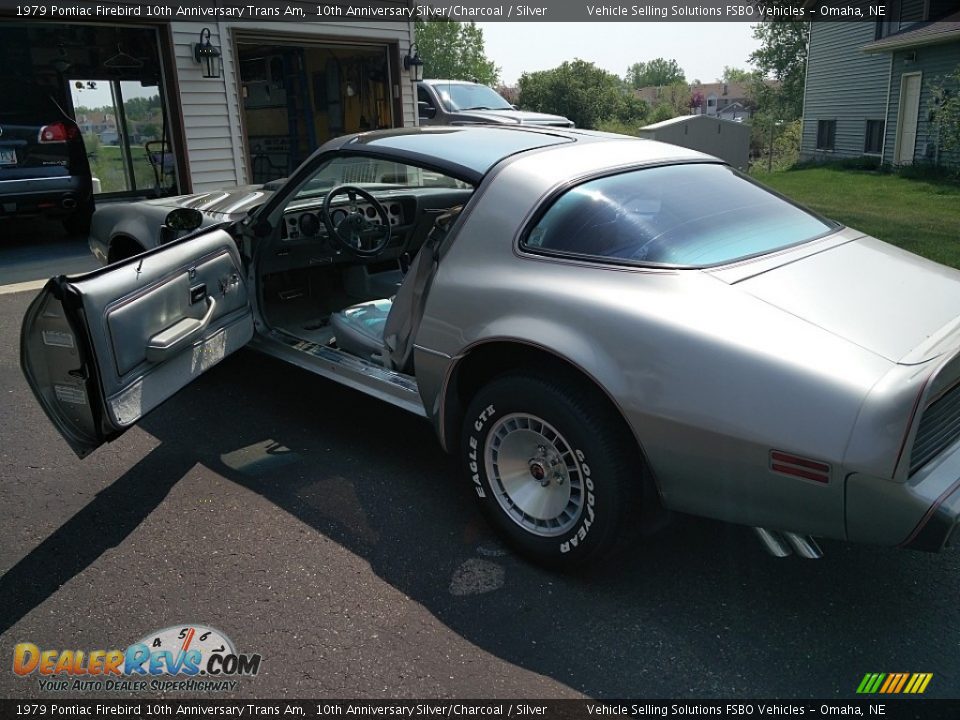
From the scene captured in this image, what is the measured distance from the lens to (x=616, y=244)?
9.47 feet

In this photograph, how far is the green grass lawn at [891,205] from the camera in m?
8.86

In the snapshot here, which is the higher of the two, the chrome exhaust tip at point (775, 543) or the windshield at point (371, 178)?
the windshield at point (371, 178)

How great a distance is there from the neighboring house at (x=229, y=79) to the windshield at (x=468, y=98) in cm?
133

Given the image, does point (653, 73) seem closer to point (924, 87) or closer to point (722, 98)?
point (722, 98)

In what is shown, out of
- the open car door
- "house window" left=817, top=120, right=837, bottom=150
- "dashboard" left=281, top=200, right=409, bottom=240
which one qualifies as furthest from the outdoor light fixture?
"house window" left=817, top=120, right=837, bottom=150

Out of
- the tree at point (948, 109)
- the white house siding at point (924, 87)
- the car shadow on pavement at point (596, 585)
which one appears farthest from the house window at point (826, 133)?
the car shadow on pavement at point (596, 585)

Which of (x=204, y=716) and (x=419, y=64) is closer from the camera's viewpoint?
(x=204, y=716)

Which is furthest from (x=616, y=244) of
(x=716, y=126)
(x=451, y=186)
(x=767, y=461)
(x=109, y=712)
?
(x=716, y=126)

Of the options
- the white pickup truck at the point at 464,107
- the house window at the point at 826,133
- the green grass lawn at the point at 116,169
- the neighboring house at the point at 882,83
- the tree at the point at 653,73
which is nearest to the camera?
the green grass lawn at the point at 116,169

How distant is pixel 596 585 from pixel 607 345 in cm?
92

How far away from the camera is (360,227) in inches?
186

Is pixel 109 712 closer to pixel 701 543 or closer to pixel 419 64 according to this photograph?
pixel 701 543

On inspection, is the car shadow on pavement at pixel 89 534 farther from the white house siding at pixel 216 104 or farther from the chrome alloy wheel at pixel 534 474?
the white house siding at pixel 216 104

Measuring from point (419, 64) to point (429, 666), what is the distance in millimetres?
11408
